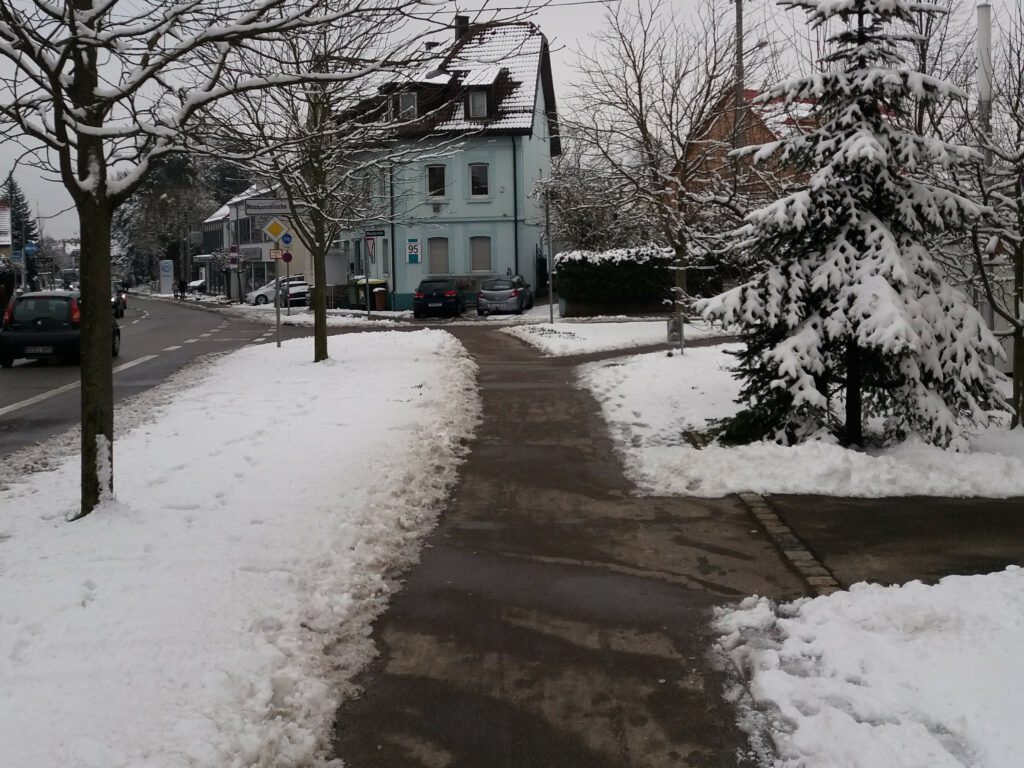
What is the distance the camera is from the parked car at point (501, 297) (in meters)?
39.6

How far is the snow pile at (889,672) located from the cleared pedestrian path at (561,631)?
0.24 metres

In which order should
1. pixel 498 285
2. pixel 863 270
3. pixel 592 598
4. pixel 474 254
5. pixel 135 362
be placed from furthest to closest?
pixel 474 254, pixel 498 285, pixel 135 362, pixel 863 270, pixel 592 598

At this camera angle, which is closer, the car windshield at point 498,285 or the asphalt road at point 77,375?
the asphalt road at point 77,375

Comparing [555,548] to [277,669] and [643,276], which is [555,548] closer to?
[277,669]

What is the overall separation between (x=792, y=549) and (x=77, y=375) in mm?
15917

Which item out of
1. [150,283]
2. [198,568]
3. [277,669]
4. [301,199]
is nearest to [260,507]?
[198,568]

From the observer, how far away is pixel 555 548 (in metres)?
A: 6.88

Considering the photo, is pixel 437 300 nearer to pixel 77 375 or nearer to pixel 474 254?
pixel 474 254

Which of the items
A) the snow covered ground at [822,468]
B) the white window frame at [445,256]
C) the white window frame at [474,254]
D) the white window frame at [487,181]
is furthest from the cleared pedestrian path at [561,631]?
the white window frame at [445,256]

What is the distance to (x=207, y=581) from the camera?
5434mm

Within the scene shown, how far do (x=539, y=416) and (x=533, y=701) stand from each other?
8.31m

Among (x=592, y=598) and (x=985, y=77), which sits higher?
(x=985, y=77)

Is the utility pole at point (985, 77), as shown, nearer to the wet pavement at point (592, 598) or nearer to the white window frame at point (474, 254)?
the wet pavement at point (592, 598)

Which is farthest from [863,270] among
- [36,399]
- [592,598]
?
[36,399]
